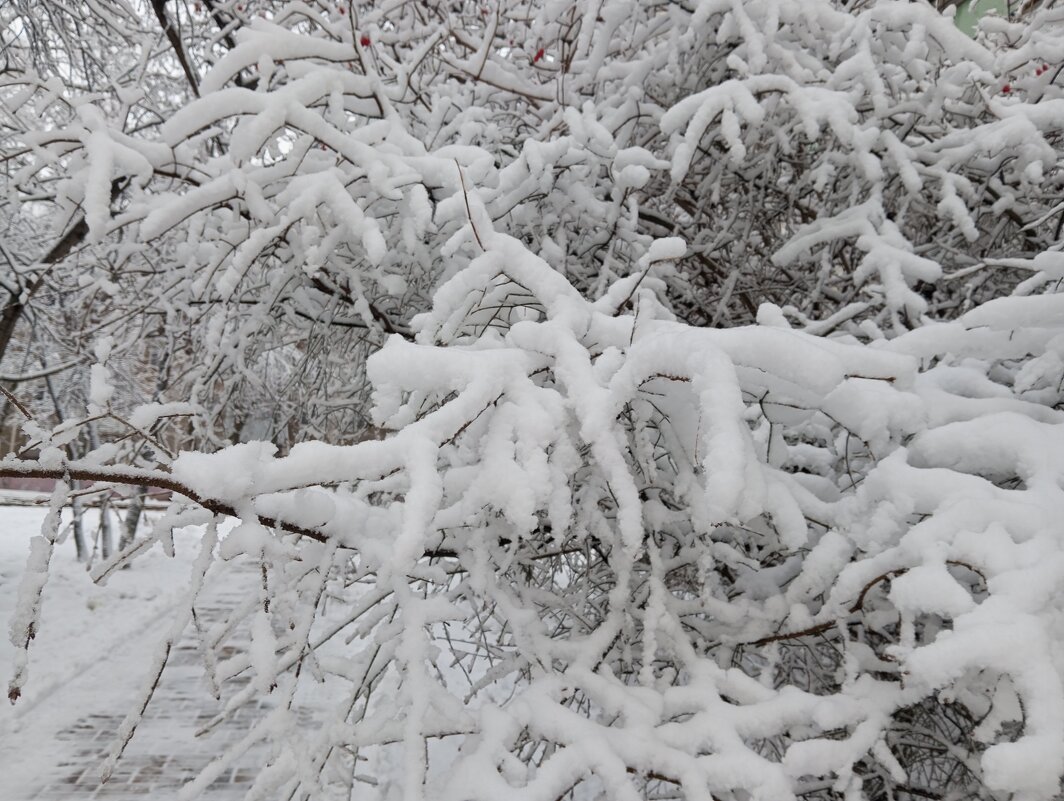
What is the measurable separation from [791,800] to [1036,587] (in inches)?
19.2

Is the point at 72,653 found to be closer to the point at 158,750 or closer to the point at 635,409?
the point at 158,750

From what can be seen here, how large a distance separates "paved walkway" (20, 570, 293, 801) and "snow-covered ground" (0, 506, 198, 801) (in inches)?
2.3

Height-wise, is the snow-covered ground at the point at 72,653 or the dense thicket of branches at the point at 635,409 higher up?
the dense thicket of branches at the point at 635,409

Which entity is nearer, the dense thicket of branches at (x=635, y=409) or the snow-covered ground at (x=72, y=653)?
the dense thicket of branches at (x=635, y=409)

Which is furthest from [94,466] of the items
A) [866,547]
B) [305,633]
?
[866,547]

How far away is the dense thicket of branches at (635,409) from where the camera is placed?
1116 millimetres

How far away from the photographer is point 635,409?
1.47m

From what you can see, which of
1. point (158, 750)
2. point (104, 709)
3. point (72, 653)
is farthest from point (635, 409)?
point (72, 653)

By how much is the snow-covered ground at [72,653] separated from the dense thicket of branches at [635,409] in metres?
1.27

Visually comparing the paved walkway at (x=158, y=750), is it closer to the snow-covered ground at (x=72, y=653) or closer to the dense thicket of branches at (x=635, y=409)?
the snow-covered ground at (x=72, y=653)

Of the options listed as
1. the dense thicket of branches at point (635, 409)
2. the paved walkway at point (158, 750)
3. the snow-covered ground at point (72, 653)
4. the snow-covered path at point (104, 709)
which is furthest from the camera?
the snow-covered ground at point (72, 653)

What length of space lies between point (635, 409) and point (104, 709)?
538 centimetres

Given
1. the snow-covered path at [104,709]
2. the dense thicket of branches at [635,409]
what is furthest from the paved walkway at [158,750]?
the dense thicket of branches at [635,409]

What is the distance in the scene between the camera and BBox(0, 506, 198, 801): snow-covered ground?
14.6 ft
